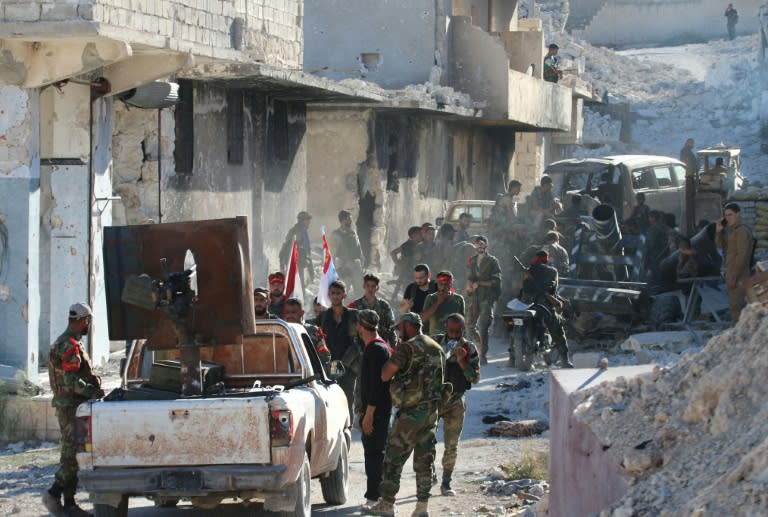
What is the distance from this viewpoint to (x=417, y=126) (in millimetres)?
28047

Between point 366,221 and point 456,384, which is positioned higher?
point 366,221

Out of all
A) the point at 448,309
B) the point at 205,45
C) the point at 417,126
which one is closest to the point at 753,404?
the point at 448,309

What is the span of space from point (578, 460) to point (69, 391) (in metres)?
4.01

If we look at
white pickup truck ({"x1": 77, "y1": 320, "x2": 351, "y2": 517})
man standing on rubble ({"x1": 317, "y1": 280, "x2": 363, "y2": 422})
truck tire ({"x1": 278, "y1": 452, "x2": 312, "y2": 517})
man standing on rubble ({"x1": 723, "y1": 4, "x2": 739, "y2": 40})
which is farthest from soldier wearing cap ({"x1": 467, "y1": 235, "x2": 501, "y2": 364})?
man standing on rubble ({"x1": 723, "y1": 4, "x2": 739, "y2": 40})

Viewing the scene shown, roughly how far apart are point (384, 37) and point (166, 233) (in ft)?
68.8

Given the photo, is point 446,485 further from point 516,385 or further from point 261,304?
point 516,385

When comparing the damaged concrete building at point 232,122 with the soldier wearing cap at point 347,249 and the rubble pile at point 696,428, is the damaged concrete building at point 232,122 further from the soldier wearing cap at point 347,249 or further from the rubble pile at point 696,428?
the rubble pile at point 696,428

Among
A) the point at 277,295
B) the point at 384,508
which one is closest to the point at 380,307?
the point at 277,295

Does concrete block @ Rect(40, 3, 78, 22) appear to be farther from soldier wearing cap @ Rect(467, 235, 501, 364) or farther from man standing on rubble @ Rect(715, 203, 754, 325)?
man standing on rubble @ Rect(715, 203, 754, 325)

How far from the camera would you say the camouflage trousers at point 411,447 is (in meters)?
8.96

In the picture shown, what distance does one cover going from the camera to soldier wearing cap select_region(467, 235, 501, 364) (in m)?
16.5

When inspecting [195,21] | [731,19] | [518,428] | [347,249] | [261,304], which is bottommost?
[518,428]

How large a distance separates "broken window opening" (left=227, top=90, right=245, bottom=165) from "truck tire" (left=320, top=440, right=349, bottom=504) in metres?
9.91

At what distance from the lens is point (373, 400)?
9570 millimetres
